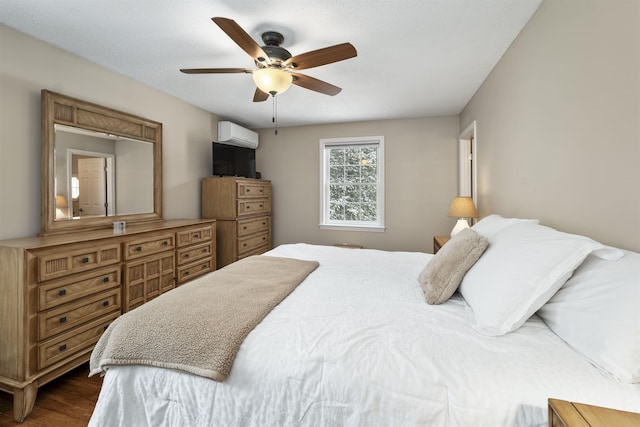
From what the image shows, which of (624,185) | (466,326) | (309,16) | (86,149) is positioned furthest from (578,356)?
(86,149)

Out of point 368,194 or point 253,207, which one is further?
point 368,194

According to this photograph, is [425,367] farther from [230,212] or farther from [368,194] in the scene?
[368,194]

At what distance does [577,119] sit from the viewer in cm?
142

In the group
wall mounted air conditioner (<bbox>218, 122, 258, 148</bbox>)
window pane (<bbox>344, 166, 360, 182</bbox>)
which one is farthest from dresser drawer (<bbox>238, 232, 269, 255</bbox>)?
window pane (<bbox>344, 166, 360, 182</bbox>)

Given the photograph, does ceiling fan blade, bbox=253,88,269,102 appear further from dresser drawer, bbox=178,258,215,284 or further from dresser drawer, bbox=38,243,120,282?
dresser drawer, bbox=178,258,215,284

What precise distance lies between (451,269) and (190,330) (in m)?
1.25

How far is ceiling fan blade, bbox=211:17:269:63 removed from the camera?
1.52 meters

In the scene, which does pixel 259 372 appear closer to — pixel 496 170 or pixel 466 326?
pixel 466 326

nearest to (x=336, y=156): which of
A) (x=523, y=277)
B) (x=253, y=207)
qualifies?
(x=253, y=207)

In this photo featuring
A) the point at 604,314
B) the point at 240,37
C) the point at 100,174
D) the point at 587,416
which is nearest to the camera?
the point at 587,416

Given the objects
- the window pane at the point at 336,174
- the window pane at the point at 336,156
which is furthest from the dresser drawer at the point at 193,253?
the window pane at the point at 336,156

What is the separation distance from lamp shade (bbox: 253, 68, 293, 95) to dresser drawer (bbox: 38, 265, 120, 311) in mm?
1828

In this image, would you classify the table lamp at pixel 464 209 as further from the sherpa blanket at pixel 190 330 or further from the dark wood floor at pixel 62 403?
the dark wood floor at pixel 62 403

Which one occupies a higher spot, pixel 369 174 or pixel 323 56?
pixel 323 56
